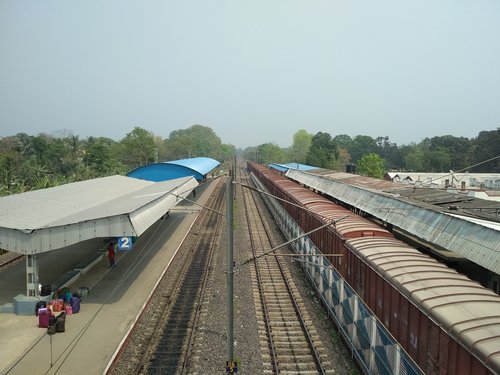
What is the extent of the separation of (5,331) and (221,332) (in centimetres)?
854

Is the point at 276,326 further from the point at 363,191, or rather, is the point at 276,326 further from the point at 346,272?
the point at 363,191

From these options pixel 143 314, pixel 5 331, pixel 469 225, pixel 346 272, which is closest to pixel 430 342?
pixel 346 272

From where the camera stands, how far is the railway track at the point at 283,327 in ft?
→ 43.1

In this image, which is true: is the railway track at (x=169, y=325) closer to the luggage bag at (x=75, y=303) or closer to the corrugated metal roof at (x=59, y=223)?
the luggage bag at (x=75, y=303)

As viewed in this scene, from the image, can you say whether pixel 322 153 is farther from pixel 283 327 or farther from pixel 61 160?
pixel 283 327

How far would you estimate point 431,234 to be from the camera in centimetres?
1675

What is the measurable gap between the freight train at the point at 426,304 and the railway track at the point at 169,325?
18.8ft

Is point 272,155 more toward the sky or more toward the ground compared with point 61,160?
more toward the sky

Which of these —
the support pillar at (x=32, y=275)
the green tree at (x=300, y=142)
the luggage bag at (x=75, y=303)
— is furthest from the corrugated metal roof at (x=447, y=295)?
the green tree at (x=300, y=142)

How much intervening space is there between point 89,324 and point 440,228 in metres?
15.2

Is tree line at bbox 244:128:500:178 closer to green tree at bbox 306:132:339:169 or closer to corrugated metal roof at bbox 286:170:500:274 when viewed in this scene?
green tree at bbox 306:132:339:169

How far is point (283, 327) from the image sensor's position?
52.6 ft

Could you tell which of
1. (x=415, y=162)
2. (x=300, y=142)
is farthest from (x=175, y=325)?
(x=300, y=142)

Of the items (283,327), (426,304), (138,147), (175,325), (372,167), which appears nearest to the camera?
(426,304)
